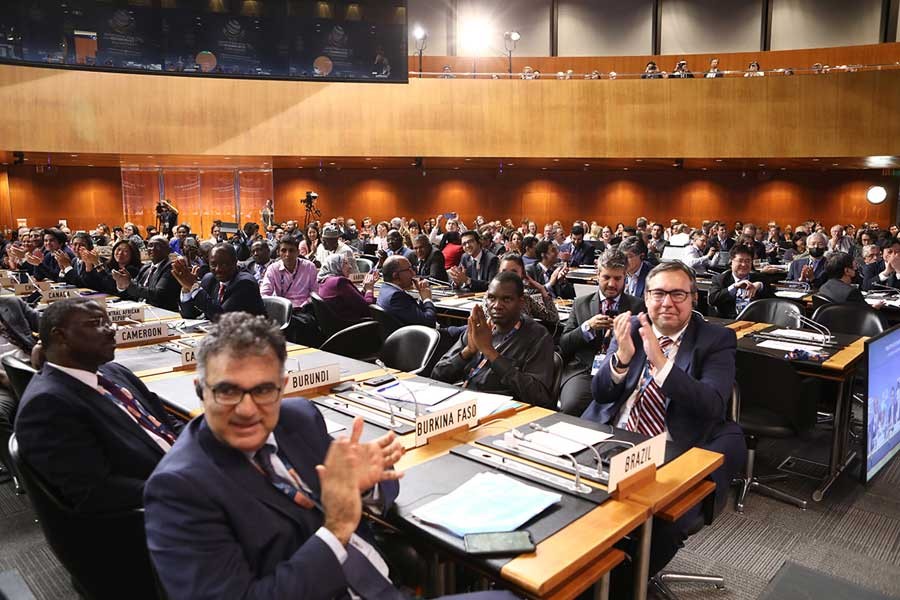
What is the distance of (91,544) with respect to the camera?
6.33 feet

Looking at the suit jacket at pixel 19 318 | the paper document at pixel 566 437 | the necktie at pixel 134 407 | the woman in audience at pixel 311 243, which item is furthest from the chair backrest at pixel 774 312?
the woman in audience at pixel 311 243

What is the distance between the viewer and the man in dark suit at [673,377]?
96.6 inches

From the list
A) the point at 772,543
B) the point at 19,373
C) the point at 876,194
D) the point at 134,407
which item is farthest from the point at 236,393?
the point at 876,194

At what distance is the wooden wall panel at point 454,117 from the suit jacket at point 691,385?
12.5 metres

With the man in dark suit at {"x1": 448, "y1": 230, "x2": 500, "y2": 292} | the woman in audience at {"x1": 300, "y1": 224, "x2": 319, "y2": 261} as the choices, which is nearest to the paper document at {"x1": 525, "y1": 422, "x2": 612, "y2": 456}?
the man in dark suit at {"x1": 448, "y1": 230, "x2": 500, "y2": 292}

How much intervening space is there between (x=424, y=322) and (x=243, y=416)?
343 cm

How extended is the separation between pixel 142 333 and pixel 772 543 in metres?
3.75

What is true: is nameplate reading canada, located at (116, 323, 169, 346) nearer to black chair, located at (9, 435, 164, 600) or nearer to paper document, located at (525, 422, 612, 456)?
black chair, located at (9, 435, 164, 600)

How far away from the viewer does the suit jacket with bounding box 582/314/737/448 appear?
2.44 meters

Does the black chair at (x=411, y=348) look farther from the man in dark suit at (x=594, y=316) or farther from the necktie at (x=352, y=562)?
the necktie at (x=352, y=562)

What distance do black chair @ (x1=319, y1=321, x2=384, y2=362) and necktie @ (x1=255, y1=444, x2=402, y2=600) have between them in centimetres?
307

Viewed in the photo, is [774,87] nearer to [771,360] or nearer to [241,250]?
[241,250]

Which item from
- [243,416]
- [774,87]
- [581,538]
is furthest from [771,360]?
[774,87]

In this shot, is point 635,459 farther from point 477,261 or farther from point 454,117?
point 454,117
